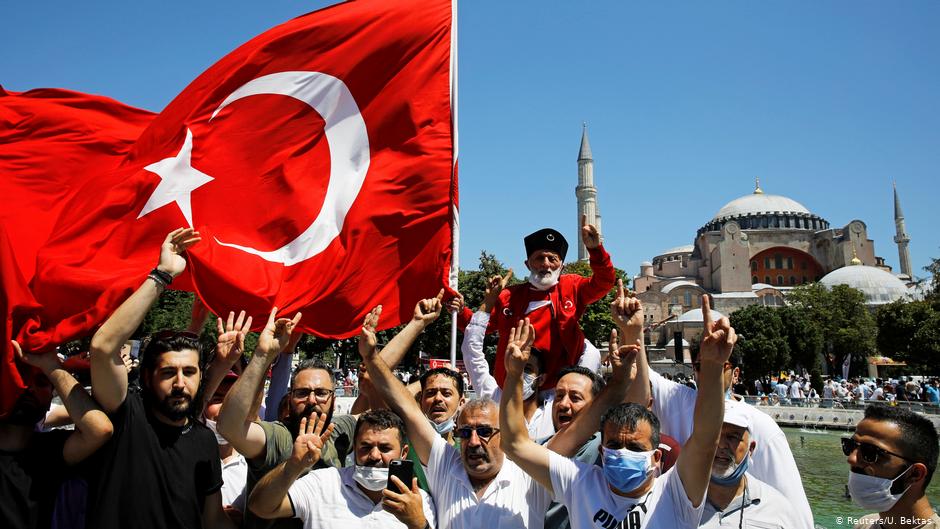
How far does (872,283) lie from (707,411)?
83.5 m

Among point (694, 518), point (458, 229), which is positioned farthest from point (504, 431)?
point (458, 229)

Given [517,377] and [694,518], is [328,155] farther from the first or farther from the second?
[694,518]

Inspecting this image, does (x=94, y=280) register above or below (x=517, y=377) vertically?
above

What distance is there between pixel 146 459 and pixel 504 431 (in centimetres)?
158

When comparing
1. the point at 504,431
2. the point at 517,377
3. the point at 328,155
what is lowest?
the point at 504,431

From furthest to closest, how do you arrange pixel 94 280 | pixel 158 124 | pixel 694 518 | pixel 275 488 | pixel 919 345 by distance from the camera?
1. pixel 919 345
2. pixel 158 124
3. pixel 94 280
4. pixel 275 488
5. pixel 694 518

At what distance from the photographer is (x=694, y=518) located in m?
2.91

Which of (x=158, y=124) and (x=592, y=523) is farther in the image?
(x=158, y=124)

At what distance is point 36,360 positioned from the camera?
310cm

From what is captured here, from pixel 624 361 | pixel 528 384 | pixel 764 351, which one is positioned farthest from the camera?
pixel 764 351

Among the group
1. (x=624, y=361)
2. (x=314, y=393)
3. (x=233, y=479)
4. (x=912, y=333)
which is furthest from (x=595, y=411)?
(x=912, y=333)

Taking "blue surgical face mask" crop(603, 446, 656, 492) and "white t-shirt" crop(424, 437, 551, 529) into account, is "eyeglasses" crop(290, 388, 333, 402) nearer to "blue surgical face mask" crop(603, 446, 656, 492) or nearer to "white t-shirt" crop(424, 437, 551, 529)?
"white t-shirt" crop(424, 437, 551, 529)

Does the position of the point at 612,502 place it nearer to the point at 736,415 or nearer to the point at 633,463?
the point at 633,463

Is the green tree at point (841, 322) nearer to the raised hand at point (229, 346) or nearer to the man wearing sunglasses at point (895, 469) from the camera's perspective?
the man wearing sunglasses at point (895, 469)
